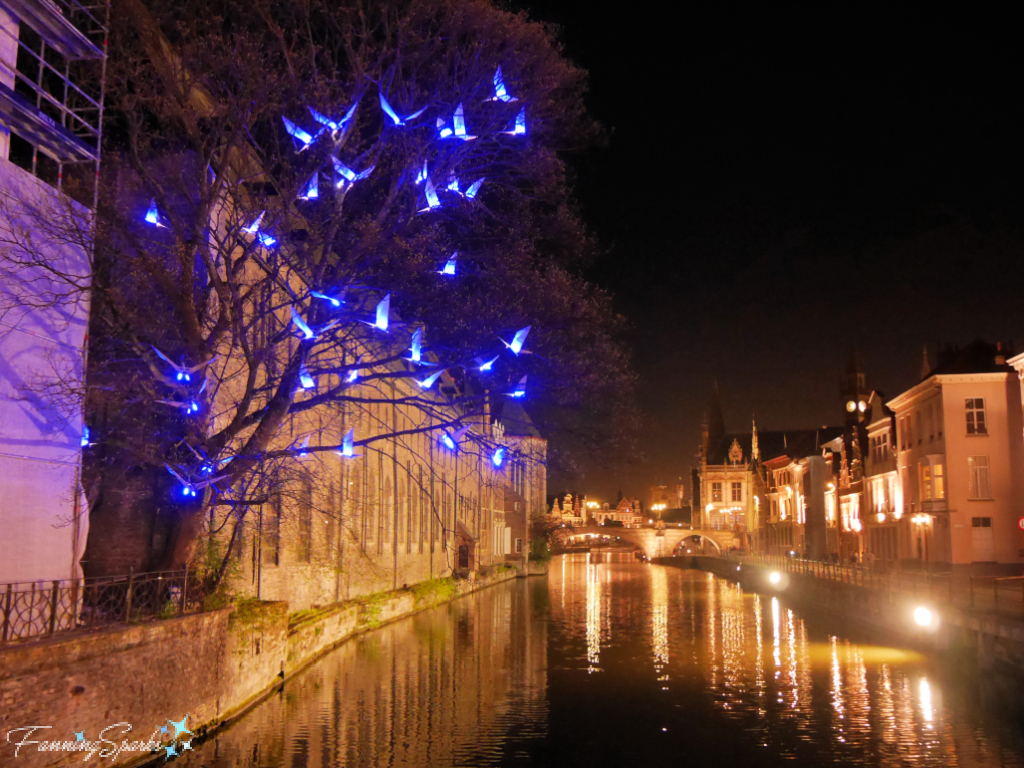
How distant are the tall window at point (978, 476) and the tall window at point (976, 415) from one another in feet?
3.96

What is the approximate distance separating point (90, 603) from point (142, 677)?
1535mm

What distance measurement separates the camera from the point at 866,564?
151 ft

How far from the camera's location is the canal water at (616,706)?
47.6 ft

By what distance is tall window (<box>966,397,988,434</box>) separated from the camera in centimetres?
3981

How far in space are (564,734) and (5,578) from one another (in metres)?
9.23

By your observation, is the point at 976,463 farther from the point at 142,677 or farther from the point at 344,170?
the point at 142,677

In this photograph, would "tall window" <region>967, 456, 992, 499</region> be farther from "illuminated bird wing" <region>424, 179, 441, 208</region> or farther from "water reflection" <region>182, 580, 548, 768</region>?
"illuminated bird wing" <region>424, 179, 441, 208</region>

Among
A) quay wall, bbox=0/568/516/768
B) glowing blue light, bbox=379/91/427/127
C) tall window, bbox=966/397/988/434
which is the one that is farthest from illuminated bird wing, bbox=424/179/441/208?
tall window, bbox=966/397/988/434

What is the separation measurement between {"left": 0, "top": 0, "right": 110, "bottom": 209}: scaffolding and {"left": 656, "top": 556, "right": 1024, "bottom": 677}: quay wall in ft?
65.4

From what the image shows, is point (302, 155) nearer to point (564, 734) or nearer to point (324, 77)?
point (324, 77)

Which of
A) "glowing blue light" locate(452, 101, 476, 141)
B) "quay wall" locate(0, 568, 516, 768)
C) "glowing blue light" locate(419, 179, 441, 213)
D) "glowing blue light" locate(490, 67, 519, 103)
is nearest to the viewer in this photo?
"quay wall" locate(0, 568, 516, 768)

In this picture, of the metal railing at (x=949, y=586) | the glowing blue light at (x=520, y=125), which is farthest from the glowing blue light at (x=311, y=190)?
the metal railing at (x=949, y=586)

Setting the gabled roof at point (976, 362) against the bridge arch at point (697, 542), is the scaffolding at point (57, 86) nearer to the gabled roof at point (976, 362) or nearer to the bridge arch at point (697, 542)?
the gabled roof at point (976, 362)

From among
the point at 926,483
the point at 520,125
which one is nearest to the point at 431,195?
the point at 520,125
